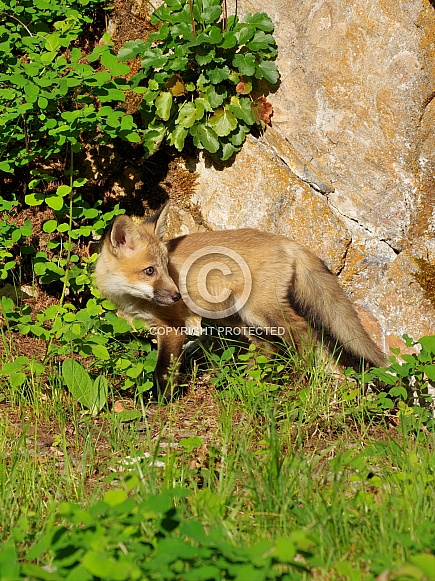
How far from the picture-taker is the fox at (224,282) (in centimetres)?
491

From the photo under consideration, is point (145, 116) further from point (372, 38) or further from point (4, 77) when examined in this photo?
point (372, 38)

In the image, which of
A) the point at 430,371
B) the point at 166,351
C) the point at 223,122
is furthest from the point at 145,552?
the point at 223,122

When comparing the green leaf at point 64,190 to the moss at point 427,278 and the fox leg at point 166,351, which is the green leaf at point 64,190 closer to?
the fox leg at point 166,351

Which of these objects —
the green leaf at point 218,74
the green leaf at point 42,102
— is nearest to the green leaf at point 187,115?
the green leaf at point 218,74

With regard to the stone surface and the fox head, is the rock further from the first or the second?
the fox head

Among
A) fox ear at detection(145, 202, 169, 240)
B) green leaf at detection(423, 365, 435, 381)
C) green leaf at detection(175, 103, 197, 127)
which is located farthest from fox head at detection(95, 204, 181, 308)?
green leaf at detection(423, 365, 435, 381)

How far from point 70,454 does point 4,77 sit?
8.36 feet

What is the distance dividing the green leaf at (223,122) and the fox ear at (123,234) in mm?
A: 1033

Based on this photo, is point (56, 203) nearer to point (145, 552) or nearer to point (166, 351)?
point (166, 351)

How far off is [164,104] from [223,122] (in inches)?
19.2

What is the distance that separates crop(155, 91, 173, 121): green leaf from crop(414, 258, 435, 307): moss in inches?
90.4

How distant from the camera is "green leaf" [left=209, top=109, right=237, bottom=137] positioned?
16.7 ft

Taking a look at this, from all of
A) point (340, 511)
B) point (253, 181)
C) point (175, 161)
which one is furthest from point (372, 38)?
point (340, 511)

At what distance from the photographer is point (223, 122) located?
512 centimetres
